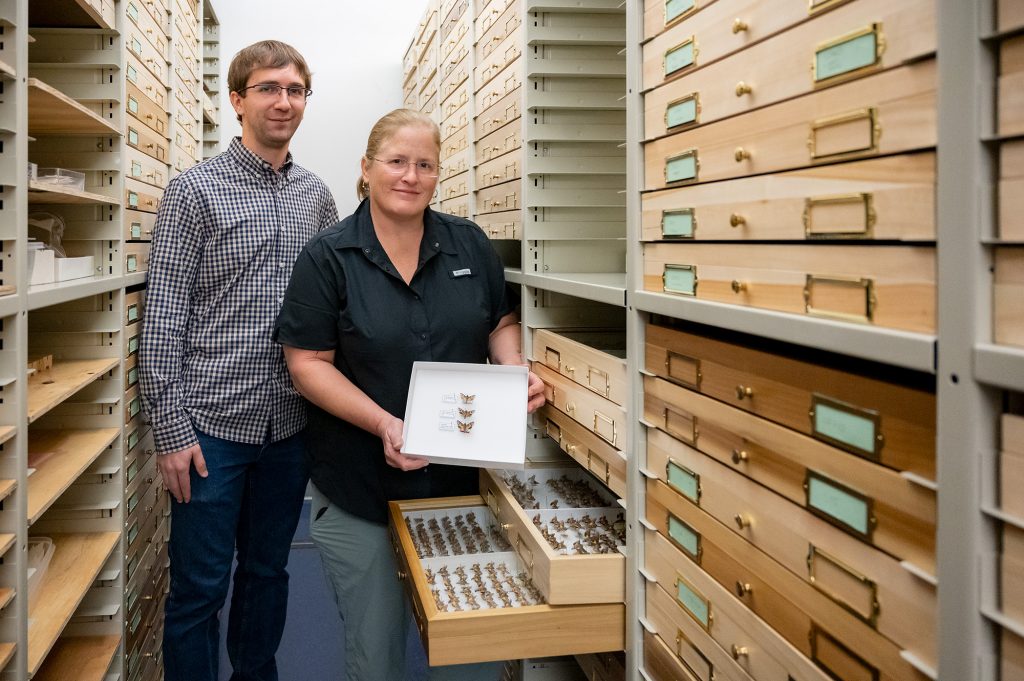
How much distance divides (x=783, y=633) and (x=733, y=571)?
0.12 metres

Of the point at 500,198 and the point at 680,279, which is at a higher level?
the point at 500,198

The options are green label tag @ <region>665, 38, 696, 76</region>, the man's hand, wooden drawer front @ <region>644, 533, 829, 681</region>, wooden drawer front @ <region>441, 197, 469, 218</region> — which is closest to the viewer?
wooden drawer front @ <region>644, 533, 829, 681</region>

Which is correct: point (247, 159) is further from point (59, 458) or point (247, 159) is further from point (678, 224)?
point (678, 224)

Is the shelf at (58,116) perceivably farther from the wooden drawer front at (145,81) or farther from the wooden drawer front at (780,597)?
the wooden drawer front at (780,597)

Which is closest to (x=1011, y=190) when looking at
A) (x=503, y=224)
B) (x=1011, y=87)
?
(x=1011, y=87)

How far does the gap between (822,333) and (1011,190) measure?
0.25 m

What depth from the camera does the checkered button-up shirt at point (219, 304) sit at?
1.99 meters

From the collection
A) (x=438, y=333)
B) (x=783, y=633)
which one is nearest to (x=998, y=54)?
(x=783, y=633)

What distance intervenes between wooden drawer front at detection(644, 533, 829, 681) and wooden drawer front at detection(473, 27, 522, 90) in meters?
1.28

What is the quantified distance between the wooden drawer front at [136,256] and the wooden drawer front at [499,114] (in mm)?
1048

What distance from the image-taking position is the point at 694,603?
4.03 ft

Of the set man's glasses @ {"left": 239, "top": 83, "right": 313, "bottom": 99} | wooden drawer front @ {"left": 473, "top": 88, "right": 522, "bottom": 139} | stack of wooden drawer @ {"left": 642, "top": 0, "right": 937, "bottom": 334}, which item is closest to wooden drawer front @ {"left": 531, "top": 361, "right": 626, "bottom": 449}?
stack of wooden drawer @ {"left": 642, "top": 0, "right": 937, "bottom": 334}

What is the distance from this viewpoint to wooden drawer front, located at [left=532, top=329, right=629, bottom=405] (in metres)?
1.50

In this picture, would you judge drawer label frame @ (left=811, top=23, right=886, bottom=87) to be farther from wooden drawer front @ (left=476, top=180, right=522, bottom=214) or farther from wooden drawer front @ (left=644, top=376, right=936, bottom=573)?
wooden drawer front @ (left=476, top=180, right=522, bottom=214)
